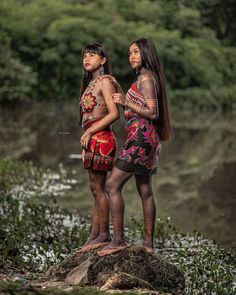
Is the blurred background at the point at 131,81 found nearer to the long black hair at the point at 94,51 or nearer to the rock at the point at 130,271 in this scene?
the rock at the point at 130,271

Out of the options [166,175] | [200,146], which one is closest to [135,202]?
[166,175]

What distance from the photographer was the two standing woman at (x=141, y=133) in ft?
19.0

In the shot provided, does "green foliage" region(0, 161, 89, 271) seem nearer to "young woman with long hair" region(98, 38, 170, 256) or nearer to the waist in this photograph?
"young woman with long hair" region(98, 38, 170, 256)

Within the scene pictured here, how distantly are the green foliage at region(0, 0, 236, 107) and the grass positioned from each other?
82.5 feet

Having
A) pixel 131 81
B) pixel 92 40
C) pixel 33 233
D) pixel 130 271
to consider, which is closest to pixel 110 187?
pixel 130 271

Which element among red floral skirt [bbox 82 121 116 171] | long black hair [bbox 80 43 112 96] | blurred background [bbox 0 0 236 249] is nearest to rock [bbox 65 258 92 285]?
red floral skirt [bbox 82 121 116 171]

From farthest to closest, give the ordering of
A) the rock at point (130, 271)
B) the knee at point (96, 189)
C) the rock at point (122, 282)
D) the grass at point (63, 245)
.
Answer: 1. the grass at point (63, 245)
2. the knee at point (96, 189)
3. the rock at point (130, 271)
4. the rock at point (122, 282)

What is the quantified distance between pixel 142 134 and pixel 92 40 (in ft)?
115

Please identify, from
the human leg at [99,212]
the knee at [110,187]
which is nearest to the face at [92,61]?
the human leg at [99,212]

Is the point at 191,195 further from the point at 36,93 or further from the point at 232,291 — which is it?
the point at 36,93

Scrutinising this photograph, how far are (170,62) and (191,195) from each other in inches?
1233

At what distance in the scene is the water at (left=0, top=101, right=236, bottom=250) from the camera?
38.4 feet

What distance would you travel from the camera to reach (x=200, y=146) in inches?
864

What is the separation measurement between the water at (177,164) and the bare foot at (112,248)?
138 centimetres
